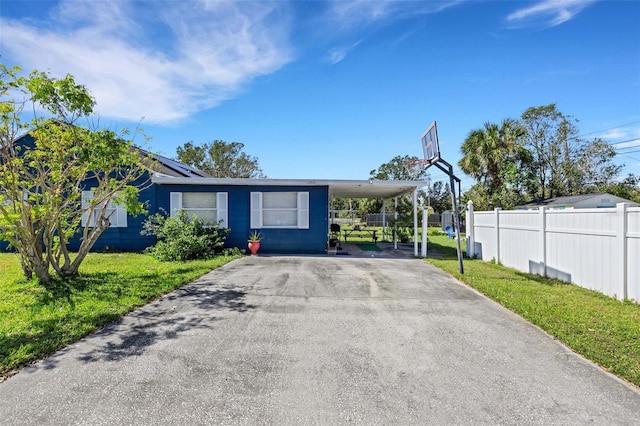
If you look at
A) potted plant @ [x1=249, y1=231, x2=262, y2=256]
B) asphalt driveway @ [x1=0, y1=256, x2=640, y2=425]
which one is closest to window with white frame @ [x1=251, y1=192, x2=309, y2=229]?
potted plant @ [x1=249, y1=231, x2=262, y2=256]

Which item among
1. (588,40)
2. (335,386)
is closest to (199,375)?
(335,386)

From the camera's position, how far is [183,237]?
1016 centimetres

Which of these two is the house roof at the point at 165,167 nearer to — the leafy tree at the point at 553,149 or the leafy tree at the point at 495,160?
the leafy tree at the point at 495,160

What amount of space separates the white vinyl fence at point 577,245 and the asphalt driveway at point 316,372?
7.43 feet

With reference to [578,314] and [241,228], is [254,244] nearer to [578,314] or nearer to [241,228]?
[241,228]

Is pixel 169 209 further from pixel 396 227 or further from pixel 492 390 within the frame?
pixel 492 390

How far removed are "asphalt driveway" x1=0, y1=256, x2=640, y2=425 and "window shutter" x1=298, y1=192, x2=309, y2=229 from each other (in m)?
6.79

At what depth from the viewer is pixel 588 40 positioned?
397 inches

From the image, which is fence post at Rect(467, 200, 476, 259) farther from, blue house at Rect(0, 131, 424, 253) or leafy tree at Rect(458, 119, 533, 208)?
leafy tree at Rect(458, 119, 533, 208)

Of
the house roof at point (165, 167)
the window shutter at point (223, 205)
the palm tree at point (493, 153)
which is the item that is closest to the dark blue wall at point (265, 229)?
the window shutter at point (223, 205)

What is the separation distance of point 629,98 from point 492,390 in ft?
77.8

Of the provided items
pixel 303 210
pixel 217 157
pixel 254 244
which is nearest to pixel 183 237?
pixel 254 244

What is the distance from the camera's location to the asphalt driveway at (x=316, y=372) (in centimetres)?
246

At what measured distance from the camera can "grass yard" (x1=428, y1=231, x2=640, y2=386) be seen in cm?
342
